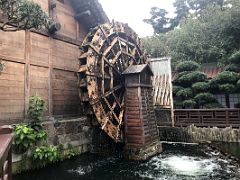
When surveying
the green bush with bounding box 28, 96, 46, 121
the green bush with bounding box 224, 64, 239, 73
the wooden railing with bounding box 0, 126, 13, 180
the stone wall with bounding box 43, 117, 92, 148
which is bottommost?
the stone wall with bounding box 43, 117, 92, 148

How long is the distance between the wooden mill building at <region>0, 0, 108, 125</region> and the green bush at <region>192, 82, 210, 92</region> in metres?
6.48

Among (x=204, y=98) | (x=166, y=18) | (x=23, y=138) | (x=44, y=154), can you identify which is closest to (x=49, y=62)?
(x=23, y=138)

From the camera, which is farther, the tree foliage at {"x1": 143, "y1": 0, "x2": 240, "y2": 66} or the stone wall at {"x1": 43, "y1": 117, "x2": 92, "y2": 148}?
the tree foliage at {"x1": 143, "y1": 0, "x2": 240, "y2": 66}

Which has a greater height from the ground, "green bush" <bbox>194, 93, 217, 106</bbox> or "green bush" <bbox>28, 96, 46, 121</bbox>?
"green bush" <bbox>194, 93, 217, 106</bbox>

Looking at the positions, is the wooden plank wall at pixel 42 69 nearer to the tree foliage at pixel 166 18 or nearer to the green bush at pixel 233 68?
the green bush at pixel 233 68

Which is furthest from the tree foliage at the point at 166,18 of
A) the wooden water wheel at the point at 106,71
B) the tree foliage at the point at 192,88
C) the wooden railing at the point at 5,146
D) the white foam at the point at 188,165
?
the wooden railing at the point at 5,146

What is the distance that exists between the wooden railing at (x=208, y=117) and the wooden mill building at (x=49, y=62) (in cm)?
594

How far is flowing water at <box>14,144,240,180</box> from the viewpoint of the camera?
6872 mm

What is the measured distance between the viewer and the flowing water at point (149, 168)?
6.87 meters

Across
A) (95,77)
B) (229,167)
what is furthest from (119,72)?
(229,167)

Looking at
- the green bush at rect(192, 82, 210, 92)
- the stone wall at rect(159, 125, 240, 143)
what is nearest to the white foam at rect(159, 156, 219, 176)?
the stone wall at rect(159, 125, 240, 143)

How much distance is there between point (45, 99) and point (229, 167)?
21.8 feet

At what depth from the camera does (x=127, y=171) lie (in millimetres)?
7500

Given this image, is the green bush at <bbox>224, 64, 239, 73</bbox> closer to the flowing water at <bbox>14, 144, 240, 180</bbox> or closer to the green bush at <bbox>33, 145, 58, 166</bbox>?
the flowing water at <bbox>14, 144, 240, 180</bbox>
